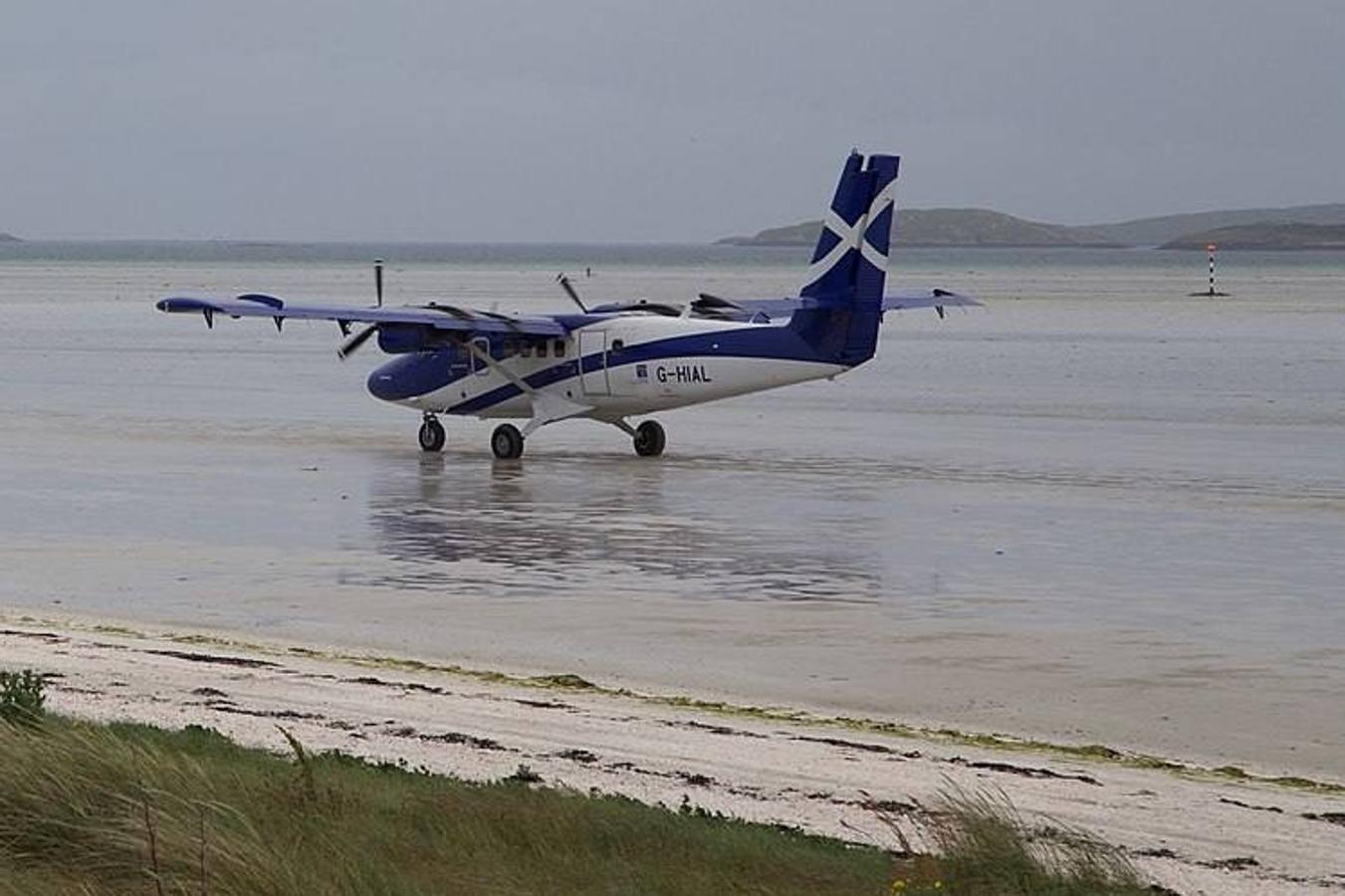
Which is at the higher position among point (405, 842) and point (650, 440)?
point (405, 842)

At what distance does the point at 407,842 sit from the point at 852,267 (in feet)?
69.2

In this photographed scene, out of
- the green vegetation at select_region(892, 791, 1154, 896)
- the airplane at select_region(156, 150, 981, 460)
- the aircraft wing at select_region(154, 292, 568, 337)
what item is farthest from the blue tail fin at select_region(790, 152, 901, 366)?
the green vegetation at select_region(892, 791, 1154, 896)

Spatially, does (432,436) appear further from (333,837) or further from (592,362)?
(333,837)

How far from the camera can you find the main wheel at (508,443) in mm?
30688

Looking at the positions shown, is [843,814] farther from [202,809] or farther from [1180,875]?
[202,809]

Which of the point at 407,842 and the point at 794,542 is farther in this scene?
the point at 794,542

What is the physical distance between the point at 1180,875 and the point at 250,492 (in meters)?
18.0

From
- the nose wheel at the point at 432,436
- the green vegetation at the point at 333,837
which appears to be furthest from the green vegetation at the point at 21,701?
the nose wheel at the point at 432,436

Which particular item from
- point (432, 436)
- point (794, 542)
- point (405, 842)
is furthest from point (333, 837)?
point (432, 436)

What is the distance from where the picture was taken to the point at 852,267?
1195 inches

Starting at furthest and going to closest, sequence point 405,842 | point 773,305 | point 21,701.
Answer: point 773,305 → point 21,701 → point 405,842

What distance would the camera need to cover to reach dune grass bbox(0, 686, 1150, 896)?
348 inches

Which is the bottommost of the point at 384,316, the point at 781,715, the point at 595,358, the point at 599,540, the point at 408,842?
the point at 599,540

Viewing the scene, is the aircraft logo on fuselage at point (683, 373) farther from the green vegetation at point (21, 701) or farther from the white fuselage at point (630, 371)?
the green vegetation at point (21, 701)
